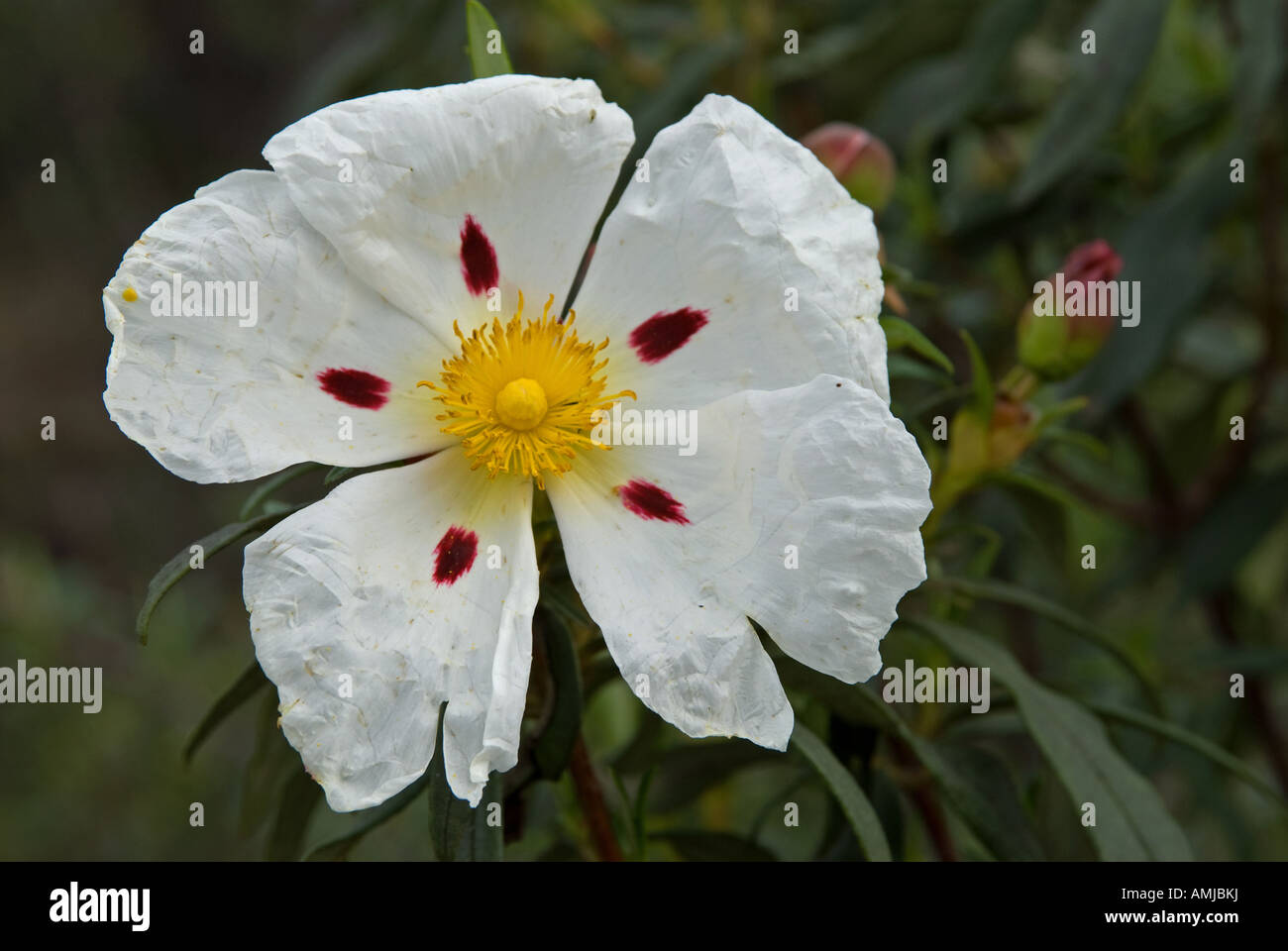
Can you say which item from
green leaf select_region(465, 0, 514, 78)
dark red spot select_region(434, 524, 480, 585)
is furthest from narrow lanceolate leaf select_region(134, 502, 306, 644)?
green leaf select_region(465, 0, 514, 78)

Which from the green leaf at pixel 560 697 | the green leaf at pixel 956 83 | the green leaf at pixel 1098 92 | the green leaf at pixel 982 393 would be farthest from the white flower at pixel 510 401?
the green leaf at pixel 956 83

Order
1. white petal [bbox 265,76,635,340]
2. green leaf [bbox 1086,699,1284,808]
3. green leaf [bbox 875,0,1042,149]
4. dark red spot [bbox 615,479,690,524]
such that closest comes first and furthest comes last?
white petal [bbox 265,76,635,340] → dark red spot [bbox 615,479,690,524] → green leaf [bbox 1086,699,1284,808] → green leaf [bbox 875,0,1042,149]

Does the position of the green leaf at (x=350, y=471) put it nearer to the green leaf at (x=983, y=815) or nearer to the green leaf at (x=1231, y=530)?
the green leaf at (x=983, y=815)

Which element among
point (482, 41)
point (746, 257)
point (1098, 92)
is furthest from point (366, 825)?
point (1098, 92)

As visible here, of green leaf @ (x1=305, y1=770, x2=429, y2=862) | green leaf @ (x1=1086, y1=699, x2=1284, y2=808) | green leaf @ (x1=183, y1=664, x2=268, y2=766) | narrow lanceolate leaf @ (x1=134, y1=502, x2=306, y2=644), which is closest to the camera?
narrow lanceolate leaf @ (x1=134, y1=502, x2=306, y2=644)

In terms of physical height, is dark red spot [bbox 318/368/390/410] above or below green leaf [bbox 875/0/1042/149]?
below

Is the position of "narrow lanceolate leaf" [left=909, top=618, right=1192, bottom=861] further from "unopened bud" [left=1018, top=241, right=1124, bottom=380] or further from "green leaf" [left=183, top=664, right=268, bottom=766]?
"green leaf" [left=183, top=664, right=268, bottom=766]
